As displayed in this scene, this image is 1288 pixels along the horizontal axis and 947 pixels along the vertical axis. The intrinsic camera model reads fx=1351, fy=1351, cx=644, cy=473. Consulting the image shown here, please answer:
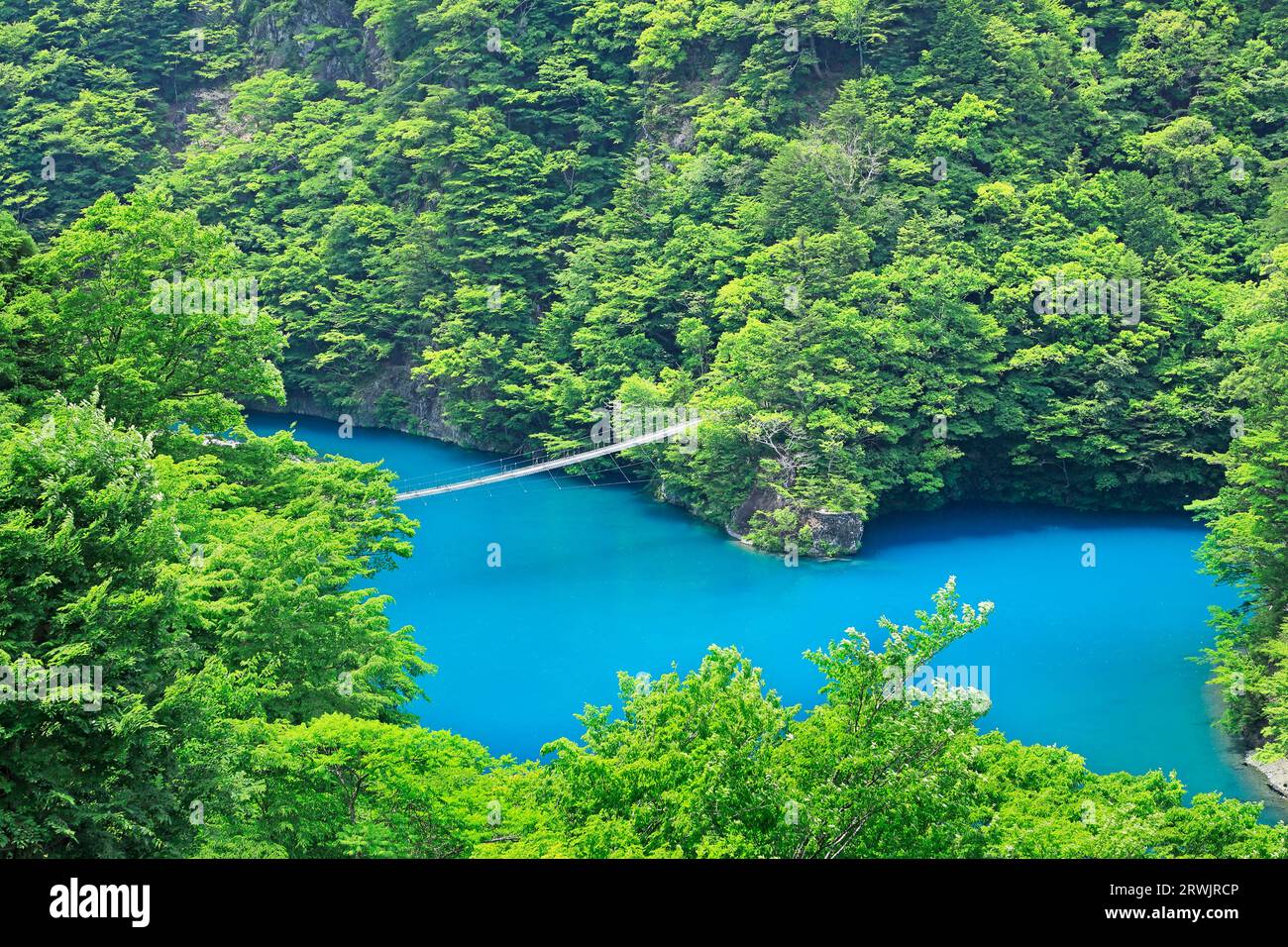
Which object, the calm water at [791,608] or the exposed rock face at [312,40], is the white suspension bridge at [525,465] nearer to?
the calm water at [791,608]

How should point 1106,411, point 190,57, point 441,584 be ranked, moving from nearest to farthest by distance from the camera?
point 441,584, point 1106,411, point 190,57

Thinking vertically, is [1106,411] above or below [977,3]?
below

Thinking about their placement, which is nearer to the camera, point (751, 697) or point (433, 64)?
point (751, 697)

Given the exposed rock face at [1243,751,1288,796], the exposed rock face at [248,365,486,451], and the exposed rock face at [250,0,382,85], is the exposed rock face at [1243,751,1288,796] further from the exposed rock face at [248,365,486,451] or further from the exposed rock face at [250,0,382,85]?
the exposed rock face at [250,0,382,85]

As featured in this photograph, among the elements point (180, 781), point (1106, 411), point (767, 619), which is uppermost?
point (1106, 411)

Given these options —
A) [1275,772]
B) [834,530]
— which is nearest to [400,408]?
[834,530]

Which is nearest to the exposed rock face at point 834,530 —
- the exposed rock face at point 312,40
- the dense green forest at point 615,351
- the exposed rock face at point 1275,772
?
the dense green forest at point 615,351

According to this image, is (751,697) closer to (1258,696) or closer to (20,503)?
(20,503)
